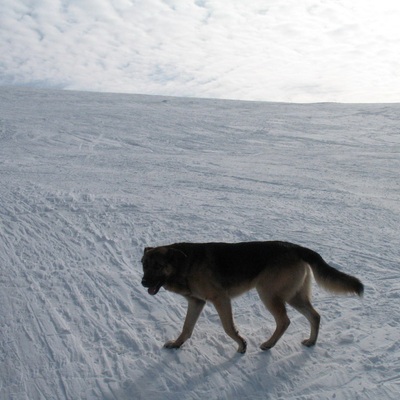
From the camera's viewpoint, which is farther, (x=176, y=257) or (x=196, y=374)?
(x=176, y=257)

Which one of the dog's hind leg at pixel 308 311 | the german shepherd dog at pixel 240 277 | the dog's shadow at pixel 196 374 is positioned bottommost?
the dog's shadow at pixel 196 374

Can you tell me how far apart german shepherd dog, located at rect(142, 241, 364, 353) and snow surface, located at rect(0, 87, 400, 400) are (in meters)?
0.32

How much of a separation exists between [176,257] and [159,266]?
0.19 meters

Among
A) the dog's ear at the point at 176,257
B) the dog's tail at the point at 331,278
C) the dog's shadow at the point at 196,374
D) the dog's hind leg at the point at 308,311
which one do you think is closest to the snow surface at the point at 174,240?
the dog's shadow at the point at 196,374

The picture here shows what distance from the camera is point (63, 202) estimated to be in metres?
9.70

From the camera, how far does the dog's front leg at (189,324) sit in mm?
4781

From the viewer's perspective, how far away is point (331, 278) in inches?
183

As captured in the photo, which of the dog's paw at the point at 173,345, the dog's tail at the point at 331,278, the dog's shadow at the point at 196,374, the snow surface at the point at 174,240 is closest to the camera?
the dog's shadow at the point at 196,374

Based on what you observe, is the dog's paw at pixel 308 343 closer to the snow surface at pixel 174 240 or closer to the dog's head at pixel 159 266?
the snow surface at pixel 174 240

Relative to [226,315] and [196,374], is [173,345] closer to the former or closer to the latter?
[196,374]

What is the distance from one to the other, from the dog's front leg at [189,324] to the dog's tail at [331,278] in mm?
1110

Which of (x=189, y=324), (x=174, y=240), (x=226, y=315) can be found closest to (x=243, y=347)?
(x=226, y=315)

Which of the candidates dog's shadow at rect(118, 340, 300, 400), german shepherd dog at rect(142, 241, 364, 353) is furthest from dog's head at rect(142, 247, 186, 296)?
dog's shadow at rect(118, 340, 300, 400)

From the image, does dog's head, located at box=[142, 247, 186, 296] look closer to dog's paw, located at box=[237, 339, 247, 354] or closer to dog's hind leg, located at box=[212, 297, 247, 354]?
dog's hind leg, located at box=[212, 297, 247, 354]
